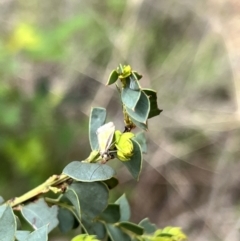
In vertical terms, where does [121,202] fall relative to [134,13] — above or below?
below

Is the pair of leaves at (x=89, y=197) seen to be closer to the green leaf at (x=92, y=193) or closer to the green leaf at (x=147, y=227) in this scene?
the green leaf at (x=92, y=193)

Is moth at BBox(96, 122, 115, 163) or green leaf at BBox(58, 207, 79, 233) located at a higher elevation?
moth at BBox(96, 122, 115, 163)

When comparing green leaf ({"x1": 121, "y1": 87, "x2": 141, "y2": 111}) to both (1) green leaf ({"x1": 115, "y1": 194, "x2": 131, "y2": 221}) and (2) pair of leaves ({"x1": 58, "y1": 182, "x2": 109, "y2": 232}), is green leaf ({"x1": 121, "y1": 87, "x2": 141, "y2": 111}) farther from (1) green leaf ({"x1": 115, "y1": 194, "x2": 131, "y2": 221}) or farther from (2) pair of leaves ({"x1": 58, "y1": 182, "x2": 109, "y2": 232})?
(1) green leaf ({"x1": 115, "y1": 194, "x2": 131, "y2": 221})

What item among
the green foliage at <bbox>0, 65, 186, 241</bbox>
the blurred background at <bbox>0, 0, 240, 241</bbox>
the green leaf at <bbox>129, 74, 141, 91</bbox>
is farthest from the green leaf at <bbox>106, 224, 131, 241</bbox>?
the blurred background at <bbox>0, 0, 240, 241</bbox>

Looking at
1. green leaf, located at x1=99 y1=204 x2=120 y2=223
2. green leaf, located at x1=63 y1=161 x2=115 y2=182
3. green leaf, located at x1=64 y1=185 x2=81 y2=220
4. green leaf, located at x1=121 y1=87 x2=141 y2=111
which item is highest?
green leaf, located at x1=121 y1=87 x2=141 y2=111

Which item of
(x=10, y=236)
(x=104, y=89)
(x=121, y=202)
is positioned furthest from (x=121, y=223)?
(x=104, y=89)

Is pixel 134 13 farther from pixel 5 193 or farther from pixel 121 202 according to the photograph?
pixel 121 202
